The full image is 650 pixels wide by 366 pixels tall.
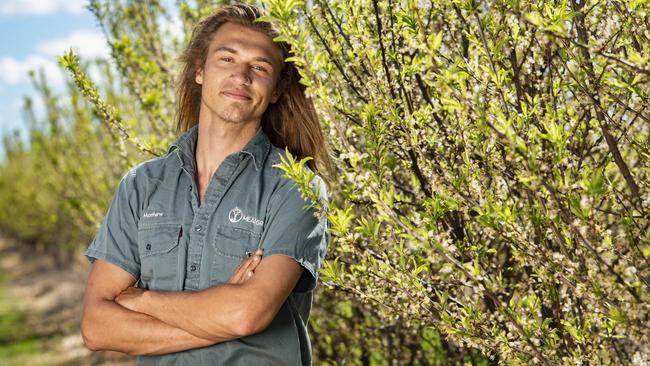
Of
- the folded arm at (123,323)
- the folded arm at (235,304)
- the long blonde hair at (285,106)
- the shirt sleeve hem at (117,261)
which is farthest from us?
the long blonde hair at (285,106)

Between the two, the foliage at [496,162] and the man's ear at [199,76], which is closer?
the foliage at [496,162]

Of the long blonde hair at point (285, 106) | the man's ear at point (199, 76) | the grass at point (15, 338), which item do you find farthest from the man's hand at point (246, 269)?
the grass at point (15, 338)

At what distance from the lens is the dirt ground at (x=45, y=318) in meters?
12.7

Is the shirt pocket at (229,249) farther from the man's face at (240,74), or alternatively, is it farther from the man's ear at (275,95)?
the man's ear at (275,95)

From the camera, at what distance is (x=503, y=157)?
2.24 metres

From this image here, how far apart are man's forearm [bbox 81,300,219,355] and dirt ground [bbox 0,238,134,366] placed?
8842 millimetres

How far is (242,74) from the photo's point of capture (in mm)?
2865

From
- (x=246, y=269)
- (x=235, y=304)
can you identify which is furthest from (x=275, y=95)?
(x=235, y=304)

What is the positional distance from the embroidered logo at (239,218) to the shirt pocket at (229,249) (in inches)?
1.4

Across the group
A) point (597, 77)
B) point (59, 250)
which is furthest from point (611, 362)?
point (59, 250)

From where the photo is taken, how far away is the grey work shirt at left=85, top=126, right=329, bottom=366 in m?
2.61

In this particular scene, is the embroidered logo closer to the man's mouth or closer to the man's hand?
the man's hand

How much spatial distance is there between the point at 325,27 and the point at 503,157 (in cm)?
114

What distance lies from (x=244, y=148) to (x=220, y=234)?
0.40m
